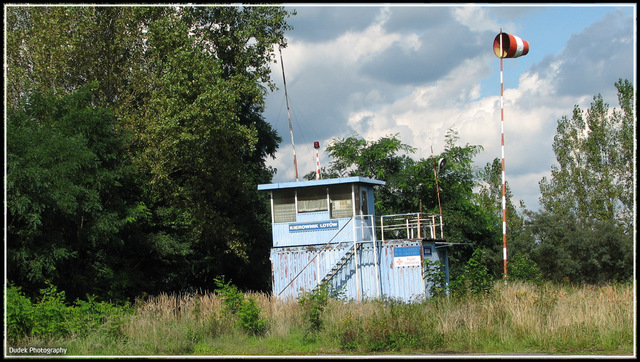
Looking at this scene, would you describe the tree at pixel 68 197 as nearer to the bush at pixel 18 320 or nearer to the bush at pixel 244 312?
the bush at pixel 18 320

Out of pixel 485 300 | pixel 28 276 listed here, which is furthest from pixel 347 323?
pixel 28 276

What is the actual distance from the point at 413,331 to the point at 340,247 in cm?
1005

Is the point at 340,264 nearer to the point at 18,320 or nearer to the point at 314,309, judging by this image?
the point at 314,309

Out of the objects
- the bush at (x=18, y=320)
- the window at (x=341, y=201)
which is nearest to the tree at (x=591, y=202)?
the window at (x=341, y=201)

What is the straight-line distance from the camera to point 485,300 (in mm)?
16453

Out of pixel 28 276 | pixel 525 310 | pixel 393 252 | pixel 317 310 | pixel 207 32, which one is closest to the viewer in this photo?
pixel 525 310

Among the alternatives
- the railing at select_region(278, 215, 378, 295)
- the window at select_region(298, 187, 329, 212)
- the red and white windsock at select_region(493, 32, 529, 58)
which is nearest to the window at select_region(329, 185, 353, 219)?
the window at select_region(298, 187, 329, 212)

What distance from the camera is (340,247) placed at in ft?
81.3

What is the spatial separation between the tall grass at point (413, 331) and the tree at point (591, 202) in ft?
78.0

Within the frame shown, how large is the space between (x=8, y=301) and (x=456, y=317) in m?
10.4

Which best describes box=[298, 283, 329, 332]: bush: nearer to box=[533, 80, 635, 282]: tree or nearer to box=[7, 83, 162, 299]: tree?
box=[7, 83, 162, 299]: tree

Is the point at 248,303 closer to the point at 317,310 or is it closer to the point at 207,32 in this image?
the point at 317,310

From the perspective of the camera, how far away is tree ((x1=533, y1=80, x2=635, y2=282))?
129 ft

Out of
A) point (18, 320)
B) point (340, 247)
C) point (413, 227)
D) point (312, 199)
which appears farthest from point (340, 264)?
point (18, 320)
